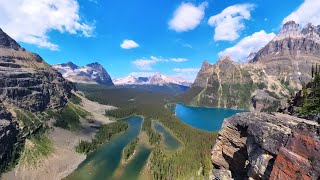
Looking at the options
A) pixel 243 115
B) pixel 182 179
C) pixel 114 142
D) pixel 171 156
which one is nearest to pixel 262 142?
pixel 243 115

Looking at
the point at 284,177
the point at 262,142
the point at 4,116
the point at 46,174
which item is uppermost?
the point at 262,142

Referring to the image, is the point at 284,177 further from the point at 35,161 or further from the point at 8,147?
the point at 8,147

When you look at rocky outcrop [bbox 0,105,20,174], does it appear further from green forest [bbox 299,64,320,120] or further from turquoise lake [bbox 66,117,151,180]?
green forest [bbox 299,64,320,120]

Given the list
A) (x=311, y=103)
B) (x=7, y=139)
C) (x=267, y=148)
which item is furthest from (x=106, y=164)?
(x=267, y=148)

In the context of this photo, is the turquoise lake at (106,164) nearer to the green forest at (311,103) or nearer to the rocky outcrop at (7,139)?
the rocky outcrop at (7,139)

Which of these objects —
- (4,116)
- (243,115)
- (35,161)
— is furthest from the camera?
(4,116)

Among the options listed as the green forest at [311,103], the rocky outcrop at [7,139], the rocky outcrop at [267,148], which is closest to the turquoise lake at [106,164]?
the rocky outcrop at [7,139]

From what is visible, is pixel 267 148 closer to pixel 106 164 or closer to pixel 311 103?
pixel 311 103
